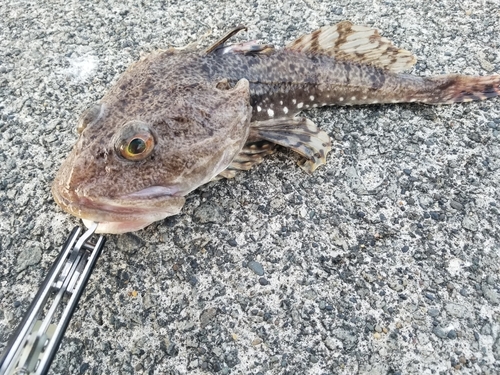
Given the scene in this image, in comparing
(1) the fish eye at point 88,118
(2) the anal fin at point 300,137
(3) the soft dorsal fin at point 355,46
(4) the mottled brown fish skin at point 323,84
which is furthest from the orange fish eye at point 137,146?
(3) the soft dorsal fin at point 355,46

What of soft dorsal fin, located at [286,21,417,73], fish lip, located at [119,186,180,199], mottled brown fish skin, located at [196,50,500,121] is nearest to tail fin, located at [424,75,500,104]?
mottled brown fish skin, located at [196,50,500,121]

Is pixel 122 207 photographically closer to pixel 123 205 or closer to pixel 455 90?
pixel 123 205

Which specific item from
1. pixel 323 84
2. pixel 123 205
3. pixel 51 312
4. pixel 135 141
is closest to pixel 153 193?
pixel 123 205

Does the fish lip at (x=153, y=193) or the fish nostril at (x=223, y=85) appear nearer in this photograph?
the fish lip at (x=153, y=193)

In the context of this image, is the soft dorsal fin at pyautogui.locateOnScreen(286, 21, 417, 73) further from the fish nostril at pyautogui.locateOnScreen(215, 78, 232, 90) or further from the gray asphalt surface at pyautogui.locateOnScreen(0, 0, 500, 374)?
the fish nostril at pyautogui.locateOnScreen(215, 78, 232, 90)

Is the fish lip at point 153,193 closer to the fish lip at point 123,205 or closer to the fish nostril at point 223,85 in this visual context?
the fish lip at point 123,205

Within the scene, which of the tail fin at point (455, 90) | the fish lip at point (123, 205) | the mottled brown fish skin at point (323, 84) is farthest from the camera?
the tail fin at point (455, 90)

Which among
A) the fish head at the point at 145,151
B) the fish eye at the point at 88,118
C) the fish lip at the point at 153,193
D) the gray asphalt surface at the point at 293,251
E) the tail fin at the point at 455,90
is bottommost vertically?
the gray asphalt surface at the point at 293,251
